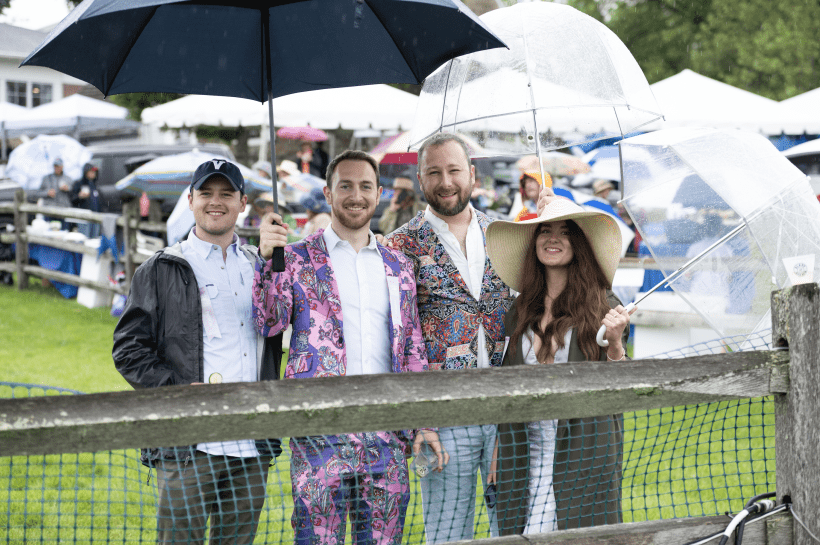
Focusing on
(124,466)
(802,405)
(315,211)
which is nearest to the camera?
(802,405)

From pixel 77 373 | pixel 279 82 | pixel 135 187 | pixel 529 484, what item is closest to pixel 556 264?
pixel 529 484

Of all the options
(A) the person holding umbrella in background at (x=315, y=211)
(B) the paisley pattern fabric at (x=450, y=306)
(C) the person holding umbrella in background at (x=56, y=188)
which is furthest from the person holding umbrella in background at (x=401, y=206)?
(C) the person holding umbrella in background at (x=56, y=188)

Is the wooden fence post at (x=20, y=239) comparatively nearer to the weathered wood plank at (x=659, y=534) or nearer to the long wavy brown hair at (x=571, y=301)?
the long wavy brown hair at (x=571, y=301)

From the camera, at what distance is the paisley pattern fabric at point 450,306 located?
3332mm

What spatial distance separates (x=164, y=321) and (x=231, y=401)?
121cm

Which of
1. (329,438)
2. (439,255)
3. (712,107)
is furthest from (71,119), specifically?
(329,438)

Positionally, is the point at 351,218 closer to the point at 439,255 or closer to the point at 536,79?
the point at 439,255

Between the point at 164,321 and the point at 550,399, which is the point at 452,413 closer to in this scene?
the point at 550,399

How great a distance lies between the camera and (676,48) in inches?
998

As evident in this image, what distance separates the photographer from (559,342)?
3092mm

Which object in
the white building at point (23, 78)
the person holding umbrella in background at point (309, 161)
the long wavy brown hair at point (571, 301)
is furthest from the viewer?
the white building at point (23, 78)

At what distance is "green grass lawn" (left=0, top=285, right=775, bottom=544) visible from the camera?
10.5 ft

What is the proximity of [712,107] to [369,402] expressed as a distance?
1092 centimetres

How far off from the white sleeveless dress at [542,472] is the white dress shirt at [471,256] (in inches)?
12.6
